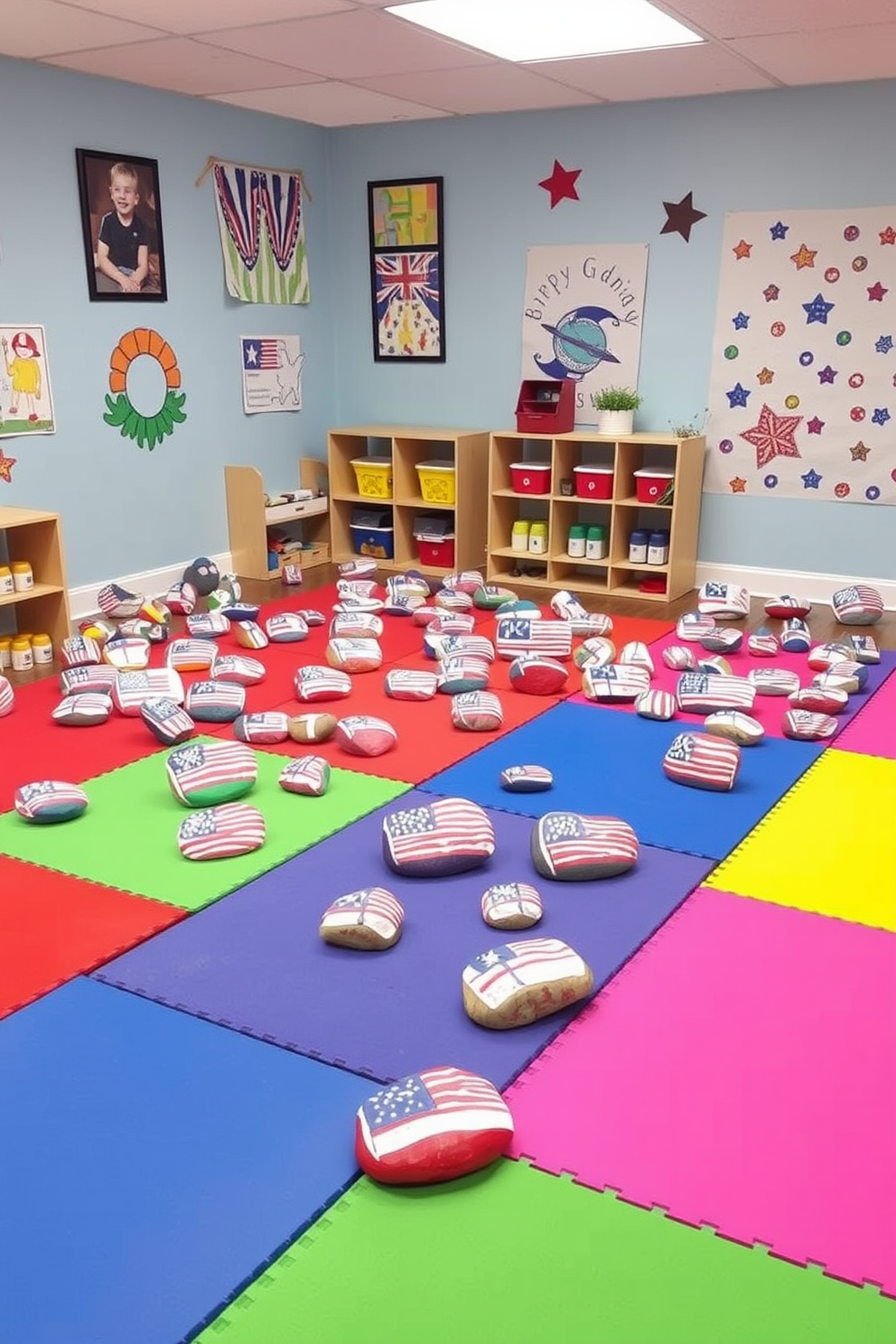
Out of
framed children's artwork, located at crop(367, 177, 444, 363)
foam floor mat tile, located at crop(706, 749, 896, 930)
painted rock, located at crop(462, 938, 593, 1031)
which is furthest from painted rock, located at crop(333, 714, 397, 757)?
framed children's artwork, located at crop(367, 177, 444, 363)

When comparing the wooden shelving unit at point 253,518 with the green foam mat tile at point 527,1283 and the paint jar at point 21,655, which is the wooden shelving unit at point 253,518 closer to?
the paint jar at point 21,655

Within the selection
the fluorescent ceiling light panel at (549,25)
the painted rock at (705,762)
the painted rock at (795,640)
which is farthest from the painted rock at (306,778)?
the fluorescent ceiling light panel at (549,25)

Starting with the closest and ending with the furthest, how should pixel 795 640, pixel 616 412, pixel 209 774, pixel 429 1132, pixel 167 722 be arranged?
pixel 429 1132, pixel 209 774, pixel 167 722, pixel 795 640, pixel 616 412

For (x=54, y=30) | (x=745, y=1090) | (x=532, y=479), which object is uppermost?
(x=54, y=30)

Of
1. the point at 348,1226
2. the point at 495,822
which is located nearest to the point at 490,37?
the point at 495,822

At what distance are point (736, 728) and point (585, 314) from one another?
3229 millimetres

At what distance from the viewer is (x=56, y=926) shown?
2611 millimetres

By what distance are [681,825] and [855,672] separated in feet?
5.06

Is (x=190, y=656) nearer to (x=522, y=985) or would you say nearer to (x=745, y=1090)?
(x=522, y=985)

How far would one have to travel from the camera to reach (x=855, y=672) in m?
4.30

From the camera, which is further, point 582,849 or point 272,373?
point 272,373

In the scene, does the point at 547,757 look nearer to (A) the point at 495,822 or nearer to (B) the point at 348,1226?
(A) the point at 495,822

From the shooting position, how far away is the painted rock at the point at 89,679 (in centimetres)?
413

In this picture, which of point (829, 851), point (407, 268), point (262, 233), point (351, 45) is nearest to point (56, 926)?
point (829, 851)
